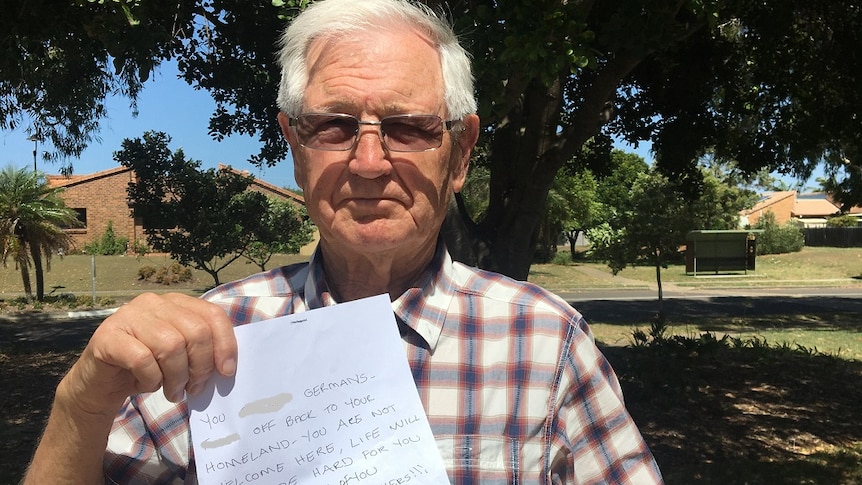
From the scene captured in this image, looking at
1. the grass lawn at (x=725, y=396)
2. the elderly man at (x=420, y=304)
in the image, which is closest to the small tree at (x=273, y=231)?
the grass lawn at (x=725, y=396)

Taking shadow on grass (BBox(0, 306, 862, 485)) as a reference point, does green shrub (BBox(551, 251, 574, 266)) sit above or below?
above

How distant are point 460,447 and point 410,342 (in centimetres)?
23

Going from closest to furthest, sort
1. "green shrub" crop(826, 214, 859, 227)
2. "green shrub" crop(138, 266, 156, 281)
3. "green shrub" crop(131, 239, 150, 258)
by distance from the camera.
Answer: "green shrub" crop(138, 266, 156, 281), "green shrub" crop(131, 239, 150, 258), "green shrub" crop(826, 214, 859, 227)

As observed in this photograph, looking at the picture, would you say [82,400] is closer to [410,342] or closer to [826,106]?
[410,342]

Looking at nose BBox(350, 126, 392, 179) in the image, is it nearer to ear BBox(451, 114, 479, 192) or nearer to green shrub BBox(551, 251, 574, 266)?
ear BBox(451, 114, 479, 192)

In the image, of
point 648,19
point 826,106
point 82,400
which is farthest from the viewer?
point 826,106

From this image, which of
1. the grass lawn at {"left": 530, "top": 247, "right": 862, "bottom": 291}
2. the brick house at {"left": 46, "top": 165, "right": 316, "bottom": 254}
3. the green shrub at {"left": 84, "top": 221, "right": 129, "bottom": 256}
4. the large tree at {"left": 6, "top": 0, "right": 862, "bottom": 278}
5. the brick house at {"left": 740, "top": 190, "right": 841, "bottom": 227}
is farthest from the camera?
the brick house at {"left": 740, "top": 190, "right": 841, "bottom": 227}

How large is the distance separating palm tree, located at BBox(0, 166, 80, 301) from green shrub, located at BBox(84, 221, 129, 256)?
20384 mm

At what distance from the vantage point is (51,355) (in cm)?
1038

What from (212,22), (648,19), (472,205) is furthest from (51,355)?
(472,205)

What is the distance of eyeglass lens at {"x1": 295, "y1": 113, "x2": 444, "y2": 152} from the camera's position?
4.32 feet


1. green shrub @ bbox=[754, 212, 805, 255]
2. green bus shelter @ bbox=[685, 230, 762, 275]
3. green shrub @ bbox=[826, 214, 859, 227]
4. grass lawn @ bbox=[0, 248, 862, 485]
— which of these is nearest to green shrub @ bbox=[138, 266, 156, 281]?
grass lawn @ bbox=[0, 248, 862, 485]

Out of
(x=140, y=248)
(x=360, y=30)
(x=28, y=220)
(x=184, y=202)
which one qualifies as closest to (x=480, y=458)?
(x=360, y=30)

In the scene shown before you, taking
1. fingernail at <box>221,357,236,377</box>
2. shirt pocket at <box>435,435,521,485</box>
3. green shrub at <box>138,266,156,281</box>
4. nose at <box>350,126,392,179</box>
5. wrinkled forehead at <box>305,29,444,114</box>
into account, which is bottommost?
green shrub at <box>138,266,156,281</box>
